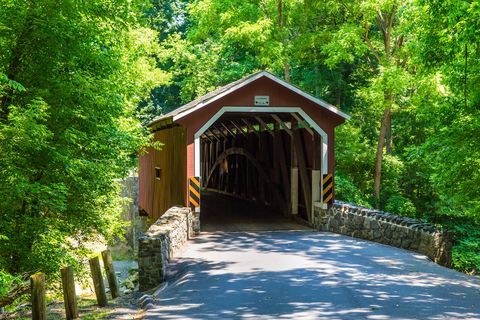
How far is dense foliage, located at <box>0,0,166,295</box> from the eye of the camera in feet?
28.5

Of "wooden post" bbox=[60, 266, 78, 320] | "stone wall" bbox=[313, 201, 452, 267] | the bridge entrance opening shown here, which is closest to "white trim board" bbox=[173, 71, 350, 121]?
the bridge entrance opening

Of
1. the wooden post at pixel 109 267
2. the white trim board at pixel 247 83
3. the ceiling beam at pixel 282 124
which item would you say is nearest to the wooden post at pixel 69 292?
the wooden post at pixel 109 267

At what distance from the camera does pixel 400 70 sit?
61.3ft

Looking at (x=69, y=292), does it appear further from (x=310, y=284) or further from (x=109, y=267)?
(x=310, y=284)

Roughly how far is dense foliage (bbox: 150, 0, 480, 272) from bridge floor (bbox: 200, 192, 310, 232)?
332 centimetres

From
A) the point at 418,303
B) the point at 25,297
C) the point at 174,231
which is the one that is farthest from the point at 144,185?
the point at 418,303

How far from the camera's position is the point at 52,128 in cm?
994

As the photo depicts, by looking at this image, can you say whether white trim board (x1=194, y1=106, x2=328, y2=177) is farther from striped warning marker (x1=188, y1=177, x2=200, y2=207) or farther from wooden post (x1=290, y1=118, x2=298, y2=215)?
wooden post (x1=290, y1=118, x2=298, y2=215)

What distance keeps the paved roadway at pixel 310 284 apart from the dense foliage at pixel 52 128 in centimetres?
196

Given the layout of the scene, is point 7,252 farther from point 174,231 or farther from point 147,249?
point 174,231

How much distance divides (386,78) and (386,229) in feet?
24.5

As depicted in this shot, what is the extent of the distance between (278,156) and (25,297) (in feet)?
29.6

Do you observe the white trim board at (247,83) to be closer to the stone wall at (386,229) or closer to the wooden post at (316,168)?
the wooden post at (316,168)

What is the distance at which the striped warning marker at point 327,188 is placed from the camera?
14.4 m
